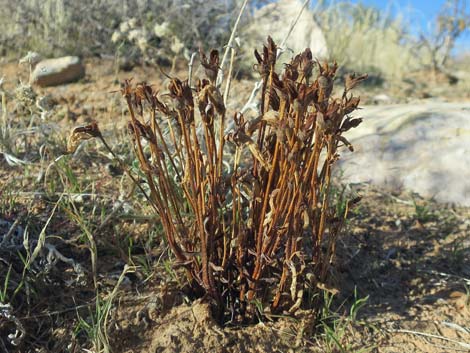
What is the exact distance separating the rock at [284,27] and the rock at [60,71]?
168cm

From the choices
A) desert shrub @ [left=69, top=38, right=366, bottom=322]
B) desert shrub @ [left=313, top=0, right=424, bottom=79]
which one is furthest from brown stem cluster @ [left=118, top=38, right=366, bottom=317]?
desert shrub @ [left=313, top=0, right=424, bottom=79]

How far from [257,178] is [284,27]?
4225 mm

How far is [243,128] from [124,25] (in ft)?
8.77

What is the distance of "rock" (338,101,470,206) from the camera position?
2.96 metres

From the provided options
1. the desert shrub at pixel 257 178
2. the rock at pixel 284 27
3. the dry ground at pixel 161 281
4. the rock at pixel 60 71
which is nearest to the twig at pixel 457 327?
the dry ground at pixel 161 281

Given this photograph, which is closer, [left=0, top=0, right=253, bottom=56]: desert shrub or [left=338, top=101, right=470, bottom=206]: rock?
[left=338, top=101, right=470, bottom=206]: rock

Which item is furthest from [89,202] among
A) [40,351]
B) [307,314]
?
[307,314]

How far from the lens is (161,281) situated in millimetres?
1924

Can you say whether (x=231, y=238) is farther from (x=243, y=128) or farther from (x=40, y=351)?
(x=40, y=351)

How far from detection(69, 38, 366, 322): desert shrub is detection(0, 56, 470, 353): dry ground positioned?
0.11 metres

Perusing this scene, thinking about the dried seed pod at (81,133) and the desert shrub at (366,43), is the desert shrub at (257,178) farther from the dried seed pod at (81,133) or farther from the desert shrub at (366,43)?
the desert shrub at (366,43)

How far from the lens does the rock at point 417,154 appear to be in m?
2.96

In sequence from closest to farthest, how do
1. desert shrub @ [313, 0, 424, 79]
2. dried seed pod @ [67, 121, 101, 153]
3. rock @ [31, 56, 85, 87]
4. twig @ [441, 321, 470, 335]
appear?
1. dried seed pod @ [67, 121, 101, 153]
2. twig @ [441, 321, 470, 335]
3. rock @ [31, 56, 85, 87]
4. desert shrub @ [313, 0, 424, 79]

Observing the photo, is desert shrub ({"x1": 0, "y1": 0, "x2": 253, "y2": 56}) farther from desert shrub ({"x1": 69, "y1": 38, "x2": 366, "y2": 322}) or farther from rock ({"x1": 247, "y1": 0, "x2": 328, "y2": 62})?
desert shrub ({"x1": 69, "y1": 38, "x2": 366, "y2": 322})
